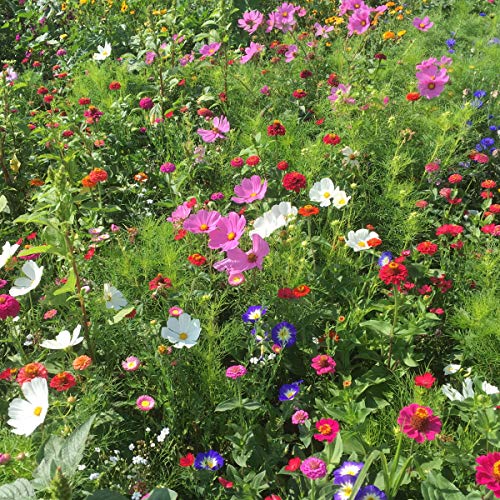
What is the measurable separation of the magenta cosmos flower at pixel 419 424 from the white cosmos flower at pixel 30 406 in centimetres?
86

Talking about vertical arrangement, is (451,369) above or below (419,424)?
below

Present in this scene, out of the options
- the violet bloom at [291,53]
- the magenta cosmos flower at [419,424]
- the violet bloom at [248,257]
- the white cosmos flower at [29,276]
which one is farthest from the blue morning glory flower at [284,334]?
the violet bloom at [291,53]

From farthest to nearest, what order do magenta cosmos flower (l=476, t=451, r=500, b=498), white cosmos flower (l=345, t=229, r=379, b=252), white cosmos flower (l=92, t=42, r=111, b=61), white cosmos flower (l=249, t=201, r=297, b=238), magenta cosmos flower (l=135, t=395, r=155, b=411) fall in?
white cosmos flower (l=92, t=42, r=111, b=61), white cosmos flower (l=345, t=229, r=379, b=252), white cosmos flower (l=249, t=201, r=297, b=238), magenta cosmos flower (l=135, t=395, r=155, b=411), magenta cosmos flower (l=476, t=451, r=500, b=498)

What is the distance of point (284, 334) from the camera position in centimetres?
170

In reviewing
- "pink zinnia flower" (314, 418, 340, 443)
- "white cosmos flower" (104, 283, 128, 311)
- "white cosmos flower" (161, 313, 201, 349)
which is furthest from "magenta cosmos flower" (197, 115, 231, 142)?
"pink zinnia flower" (314, 418, 340, 443)

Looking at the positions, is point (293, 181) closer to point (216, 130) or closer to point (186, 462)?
point (216, 130)

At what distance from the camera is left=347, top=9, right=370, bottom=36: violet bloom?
303 centimetres

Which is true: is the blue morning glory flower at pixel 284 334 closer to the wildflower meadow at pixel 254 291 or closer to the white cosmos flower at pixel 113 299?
the wildflower meadow at pixel 254 291

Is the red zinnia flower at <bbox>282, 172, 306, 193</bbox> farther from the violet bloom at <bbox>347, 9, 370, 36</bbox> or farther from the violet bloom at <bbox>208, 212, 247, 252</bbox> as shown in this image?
the violet bloom at <bbox>347, 9, 370, 36</bbox>

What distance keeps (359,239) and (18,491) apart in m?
1.31

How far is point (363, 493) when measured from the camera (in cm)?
129

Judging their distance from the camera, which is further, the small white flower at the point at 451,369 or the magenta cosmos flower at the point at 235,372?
the small white flower at the point at 451,369

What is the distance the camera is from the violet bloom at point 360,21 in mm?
3029

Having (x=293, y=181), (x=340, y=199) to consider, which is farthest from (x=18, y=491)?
(x=340, y=199)
